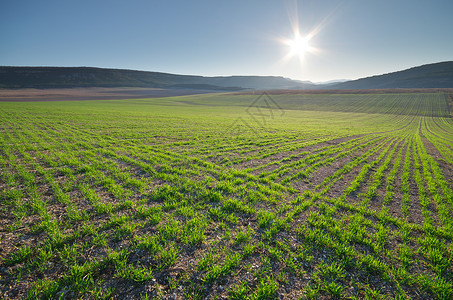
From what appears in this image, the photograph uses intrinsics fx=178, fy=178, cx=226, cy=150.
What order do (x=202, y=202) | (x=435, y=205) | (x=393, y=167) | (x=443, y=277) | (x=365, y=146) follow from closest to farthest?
1. (x=443, y=277)
2. (x=202, y=202)
3. (x=435, y=205)
4. (x=393, y=167)
5. (x=365, y=146)

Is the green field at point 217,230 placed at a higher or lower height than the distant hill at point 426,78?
lower

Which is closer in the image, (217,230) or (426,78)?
(217,230)

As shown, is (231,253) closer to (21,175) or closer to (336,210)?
(336,210)

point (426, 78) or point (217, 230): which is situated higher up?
point (426, 78)

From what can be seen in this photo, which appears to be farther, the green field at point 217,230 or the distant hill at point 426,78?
the distant hill at point 426,78

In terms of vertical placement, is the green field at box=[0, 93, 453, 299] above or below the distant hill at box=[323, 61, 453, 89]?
below

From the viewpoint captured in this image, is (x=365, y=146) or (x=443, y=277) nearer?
(x=443, y=277)

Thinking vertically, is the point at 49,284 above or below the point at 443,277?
above

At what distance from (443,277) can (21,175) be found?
15.7 m

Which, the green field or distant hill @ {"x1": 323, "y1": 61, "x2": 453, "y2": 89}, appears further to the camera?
distant hill @ {"x1": 323, "y1": 61, "x2": 453, "y2": 89}

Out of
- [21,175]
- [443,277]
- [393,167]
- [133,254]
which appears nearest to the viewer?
[443,277]

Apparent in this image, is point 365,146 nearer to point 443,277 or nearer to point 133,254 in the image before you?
point 443,277

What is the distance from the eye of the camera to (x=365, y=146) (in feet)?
60.4

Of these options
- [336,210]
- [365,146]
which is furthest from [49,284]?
[365,146]
